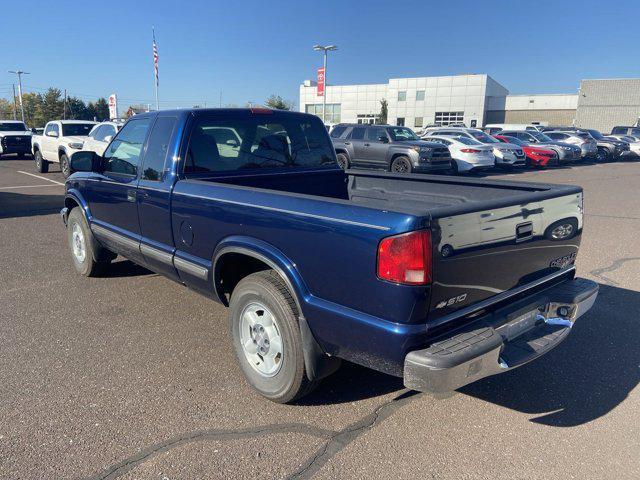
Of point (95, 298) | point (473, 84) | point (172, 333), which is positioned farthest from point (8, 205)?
point (473, 84)

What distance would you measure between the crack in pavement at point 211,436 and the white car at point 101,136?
36.8 ft

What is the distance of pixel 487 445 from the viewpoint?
2.77 meters

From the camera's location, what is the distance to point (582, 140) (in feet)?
86.1

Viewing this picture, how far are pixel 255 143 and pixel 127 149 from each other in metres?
1.31

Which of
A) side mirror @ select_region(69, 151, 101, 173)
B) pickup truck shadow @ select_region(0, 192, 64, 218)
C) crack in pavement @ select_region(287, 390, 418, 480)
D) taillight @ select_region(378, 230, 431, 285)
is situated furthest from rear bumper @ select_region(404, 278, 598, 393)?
pickup truck shadow @ select_region(0, 192, 64, 218)

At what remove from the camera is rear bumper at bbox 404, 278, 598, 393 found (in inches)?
93.1

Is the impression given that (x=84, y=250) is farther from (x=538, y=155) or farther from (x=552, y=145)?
(x=552, y=145)

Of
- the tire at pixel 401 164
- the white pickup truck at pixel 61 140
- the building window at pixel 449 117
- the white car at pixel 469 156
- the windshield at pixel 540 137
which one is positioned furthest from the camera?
the building window at pixel 449 117

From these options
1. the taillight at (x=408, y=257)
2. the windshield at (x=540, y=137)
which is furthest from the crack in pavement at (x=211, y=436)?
the windshield at (x=540, y=137)

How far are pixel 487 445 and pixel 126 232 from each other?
347cm

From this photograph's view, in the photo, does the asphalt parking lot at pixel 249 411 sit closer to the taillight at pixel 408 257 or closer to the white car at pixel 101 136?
the taillight at pixel 408 257

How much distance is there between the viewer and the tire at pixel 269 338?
2.90m

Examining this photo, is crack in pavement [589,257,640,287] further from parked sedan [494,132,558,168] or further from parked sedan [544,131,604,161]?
parked sedan [544,131,604,161]

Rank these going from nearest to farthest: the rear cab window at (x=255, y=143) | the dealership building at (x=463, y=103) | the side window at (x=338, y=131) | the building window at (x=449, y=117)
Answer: the rear cab window at (x=255, y=143), the side window at (x=338, y=131), the dealership building at (x=463, y=103), the building window at (x=449, y=117)
